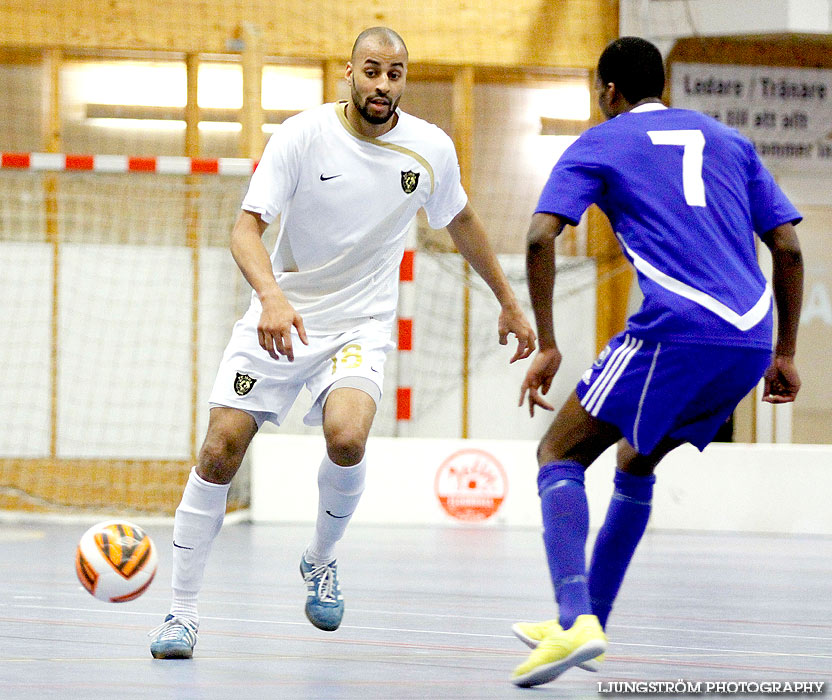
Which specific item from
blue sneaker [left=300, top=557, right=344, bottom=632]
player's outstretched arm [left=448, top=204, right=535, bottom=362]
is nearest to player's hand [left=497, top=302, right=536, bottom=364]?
player's outstretched arm [left=448, top=204, right=535, bottom=362]

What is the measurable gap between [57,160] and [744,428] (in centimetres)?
664

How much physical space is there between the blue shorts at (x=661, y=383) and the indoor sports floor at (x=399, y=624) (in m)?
0.71

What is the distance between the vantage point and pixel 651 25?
35.6 feet

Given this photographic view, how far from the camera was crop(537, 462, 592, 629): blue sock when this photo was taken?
10.7 ft

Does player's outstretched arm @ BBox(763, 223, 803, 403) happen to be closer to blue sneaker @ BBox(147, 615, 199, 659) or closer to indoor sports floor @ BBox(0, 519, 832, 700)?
indoor sports floor @ BBox(0, 519, 832, 700)

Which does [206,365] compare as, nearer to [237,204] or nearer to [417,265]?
[237,204]

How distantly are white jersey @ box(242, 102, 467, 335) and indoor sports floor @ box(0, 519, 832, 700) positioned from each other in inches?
43.2

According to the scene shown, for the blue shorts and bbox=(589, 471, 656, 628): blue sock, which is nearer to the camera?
the blue shorts

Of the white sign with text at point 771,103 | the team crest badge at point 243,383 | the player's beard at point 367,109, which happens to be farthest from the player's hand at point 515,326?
the white sign with text at point 771,103

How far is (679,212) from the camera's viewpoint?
10.6 feet

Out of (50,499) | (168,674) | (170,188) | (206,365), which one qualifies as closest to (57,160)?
(170,188)

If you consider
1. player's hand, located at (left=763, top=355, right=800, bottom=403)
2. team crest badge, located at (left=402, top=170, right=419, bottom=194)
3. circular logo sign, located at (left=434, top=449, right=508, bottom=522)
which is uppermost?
team crest badge, located at (left=402, top=170, right=419, bottom=194)

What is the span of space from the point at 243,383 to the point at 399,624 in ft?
3.89

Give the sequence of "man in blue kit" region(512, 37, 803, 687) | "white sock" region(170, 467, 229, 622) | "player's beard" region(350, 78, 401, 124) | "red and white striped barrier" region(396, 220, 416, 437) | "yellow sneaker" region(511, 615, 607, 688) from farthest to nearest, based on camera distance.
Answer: "red and white striped barrier" region(396, 220, 416, 437), "player's beard" region(350, 78, 401, 124), "white sock" region(170, 467, 229, 622), "man in blue kit" region(512, 37, 803, 687), "yellow sneaker" region(511, 615, 607, 688)
